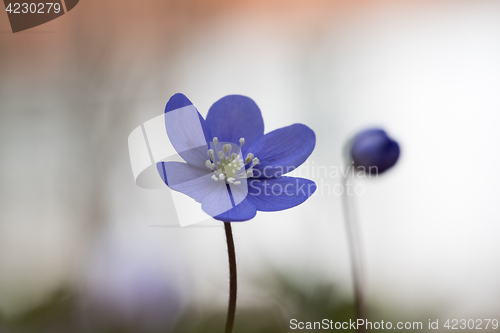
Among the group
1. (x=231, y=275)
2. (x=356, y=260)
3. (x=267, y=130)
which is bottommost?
(x=356, y=260)

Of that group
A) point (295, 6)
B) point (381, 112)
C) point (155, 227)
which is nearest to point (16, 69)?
point (155, 227)

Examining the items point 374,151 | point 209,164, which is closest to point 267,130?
point 374,151

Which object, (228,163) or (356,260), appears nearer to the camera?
(228,163)

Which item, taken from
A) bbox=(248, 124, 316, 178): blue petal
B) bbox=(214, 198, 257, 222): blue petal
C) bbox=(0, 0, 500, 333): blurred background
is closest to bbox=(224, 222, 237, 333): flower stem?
bbox=(214, 198, 257, 222): blue petal

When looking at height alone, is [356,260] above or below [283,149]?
below

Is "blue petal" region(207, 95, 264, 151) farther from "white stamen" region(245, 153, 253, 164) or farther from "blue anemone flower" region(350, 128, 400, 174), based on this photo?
"blue anemone flower" region(350, 128, 400, 174)

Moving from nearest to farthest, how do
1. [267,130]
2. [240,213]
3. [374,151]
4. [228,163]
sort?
[240,213]
[228,163]
[374,151]
[267,130]

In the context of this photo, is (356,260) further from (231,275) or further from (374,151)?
(231,275)
